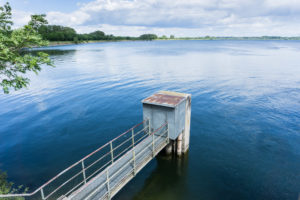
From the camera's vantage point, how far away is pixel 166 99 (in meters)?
11.2

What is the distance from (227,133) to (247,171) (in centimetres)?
512

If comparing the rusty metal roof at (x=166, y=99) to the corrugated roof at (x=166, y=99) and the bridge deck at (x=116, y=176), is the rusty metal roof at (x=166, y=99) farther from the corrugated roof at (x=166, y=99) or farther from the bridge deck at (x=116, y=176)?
the bridge deck at (x=116, y=176)

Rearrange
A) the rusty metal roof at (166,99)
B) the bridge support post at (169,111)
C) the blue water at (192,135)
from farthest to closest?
the blue water at (192,135), the bridge support post at (169,111), the rusty metal roof at (166,99)

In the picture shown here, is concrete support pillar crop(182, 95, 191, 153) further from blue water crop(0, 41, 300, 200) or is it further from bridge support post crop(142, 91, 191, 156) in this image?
blue water crop(0, 41, 300, 200)

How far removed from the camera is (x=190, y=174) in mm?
12820

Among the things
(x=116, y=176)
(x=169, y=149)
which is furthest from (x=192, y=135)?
(x=116, y=176)

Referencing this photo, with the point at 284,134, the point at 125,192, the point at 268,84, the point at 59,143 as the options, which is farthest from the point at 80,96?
the point at 268,84

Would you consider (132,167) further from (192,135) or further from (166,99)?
(192,135)

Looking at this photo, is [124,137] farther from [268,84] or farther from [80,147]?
[268,84]

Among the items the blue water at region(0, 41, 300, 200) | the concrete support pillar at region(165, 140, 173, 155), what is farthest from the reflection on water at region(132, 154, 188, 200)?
the concrete support pillar at region(165, 140, 173, 155)

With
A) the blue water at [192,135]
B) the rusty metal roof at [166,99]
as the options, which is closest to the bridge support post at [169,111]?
the rusty metal roof at [166,99]

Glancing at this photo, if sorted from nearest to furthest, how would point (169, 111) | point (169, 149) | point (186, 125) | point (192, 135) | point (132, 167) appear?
point (132, 167) < point (169, 111) < point (186, 125) < point (169, 149) < point (192, 135)

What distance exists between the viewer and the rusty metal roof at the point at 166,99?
10570 mm

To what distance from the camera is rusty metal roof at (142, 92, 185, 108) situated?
1057cm
